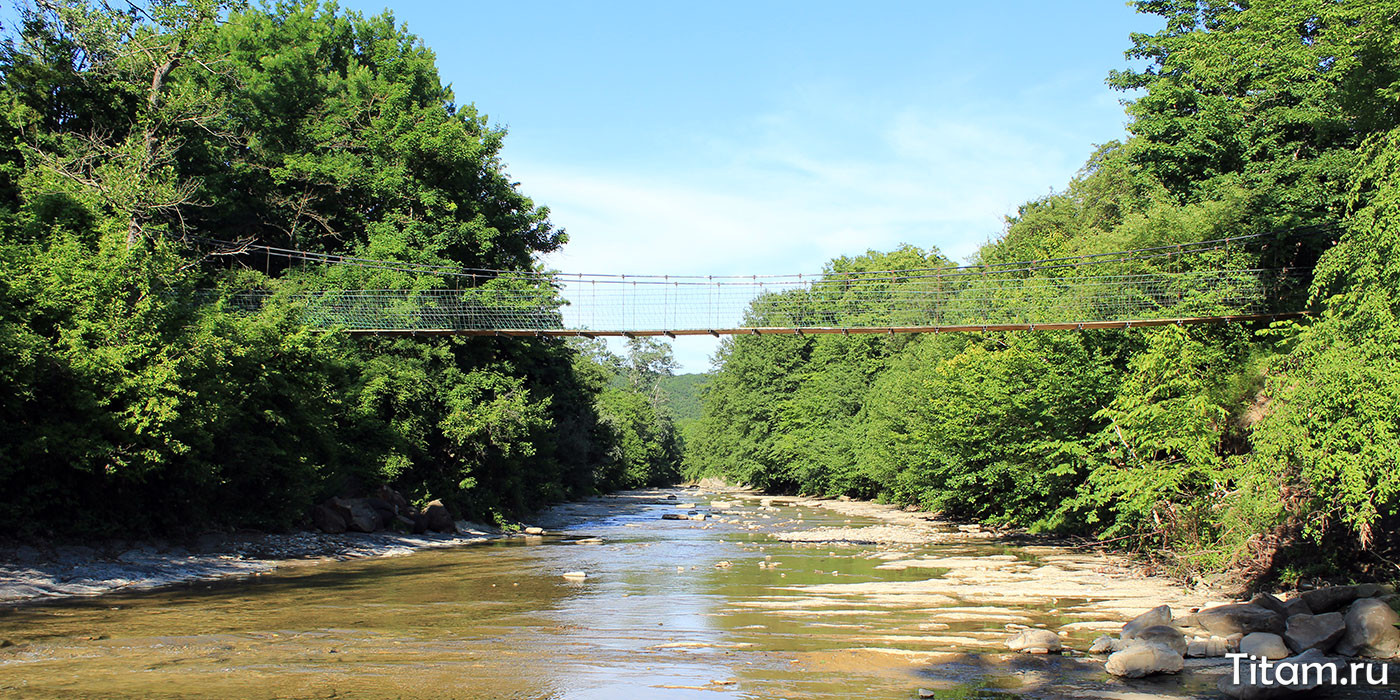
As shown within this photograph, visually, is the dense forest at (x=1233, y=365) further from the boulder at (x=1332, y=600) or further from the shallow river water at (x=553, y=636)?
the shallow river water at (x=553, y=636)

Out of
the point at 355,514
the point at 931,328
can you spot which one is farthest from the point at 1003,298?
the point at 355,514

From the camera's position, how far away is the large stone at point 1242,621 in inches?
422

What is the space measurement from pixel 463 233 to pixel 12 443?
15154 millimetres

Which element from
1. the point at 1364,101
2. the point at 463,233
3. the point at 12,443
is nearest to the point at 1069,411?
the point at 1364,101

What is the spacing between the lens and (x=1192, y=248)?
1939 cm

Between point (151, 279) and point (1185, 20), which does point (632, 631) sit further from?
point (1185, 20)

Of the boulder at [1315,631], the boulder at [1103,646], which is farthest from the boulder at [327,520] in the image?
the boulder at [1315,631]

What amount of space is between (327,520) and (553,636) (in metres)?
13.8

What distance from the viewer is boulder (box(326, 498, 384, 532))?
23730 millimetres

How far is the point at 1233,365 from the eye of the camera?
58.5 feet

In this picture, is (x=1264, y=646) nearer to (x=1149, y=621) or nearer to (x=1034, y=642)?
(x=1149, y=621)

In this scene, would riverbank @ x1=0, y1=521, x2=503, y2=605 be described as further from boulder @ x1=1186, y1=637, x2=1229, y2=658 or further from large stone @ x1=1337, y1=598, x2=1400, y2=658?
large stone @ x1=1337, y1=598, x2=1400, y2=658

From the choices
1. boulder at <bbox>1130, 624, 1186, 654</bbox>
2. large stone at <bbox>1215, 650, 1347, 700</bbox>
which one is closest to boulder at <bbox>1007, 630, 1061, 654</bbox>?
boulder at <bbox>1130, 624, 1186, 654</bbox>

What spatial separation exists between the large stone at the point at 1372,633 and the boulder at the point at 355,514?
67.9ft
